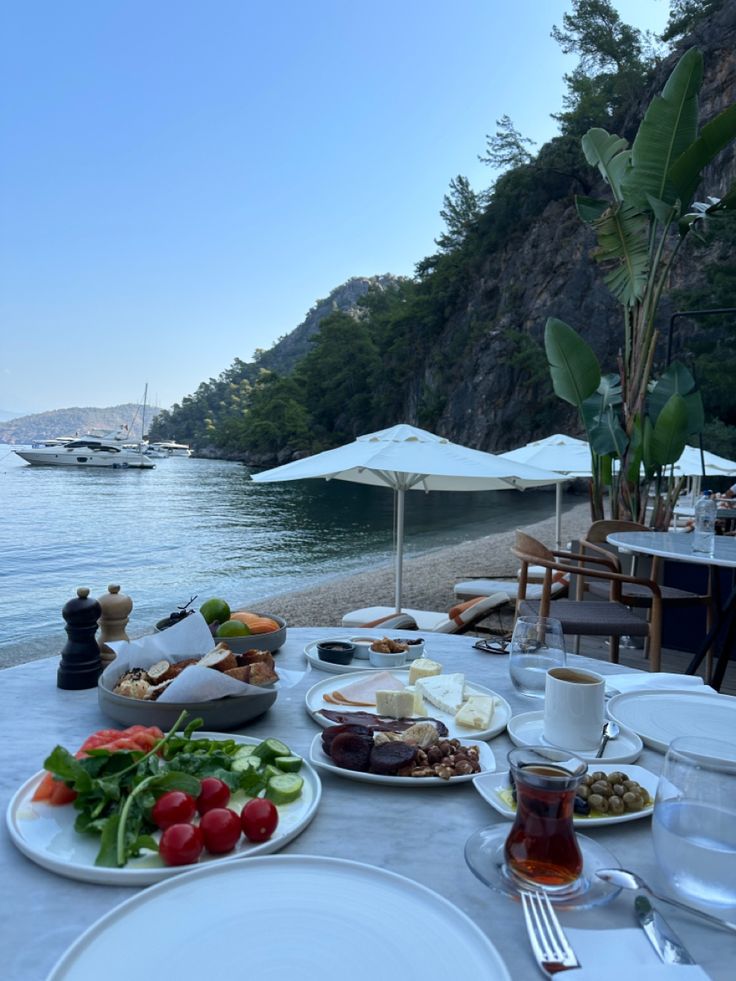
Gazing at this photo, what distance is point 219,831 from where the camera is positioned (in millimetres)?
1010

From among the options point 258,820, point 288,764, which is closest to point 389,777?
point 288,764

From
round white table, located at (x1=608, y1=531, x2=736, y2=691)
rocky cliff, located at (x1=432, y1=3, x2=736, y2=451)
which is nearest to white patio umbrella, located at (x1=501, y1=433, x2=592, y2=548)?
round white table, located at (x1=608, y1=531, x2=736, y2=691)

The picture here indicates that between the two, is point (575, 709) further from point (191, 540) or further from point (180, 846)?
point (191, 540)

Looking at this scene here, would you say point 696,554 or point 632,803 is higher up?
point 696,554

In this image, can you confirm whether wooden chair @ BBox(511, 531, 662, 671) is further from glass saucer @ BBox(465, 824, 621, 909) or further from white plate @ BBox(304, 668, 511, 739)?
glass saucer @ BBox(465, 824, 621, 909)

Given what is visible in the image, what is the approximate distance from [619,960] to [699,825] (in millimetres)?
209

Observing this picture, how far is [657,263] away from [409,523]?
2237 cm

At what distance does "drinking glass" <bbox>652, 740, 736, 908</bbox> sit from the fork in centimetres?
19

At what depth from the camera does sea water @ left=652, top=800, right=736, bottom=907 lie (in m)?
0.90

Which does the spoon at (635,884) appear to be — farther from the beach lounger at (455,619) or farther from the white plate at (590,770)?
the beach lounger at (455,619)

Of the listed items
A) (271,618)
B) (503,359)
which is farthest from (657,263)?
(503,359)

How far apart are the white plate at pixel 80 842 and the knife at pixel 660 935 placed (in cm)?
50

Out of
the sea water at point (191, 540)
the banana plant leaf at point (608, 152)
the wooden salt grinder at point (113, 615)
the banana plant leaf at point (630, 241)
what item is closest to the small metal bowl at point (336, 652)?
the wooden salt grinder at point (113, 615)

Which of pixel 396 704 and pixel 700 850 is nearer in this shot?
pixel 700 850
